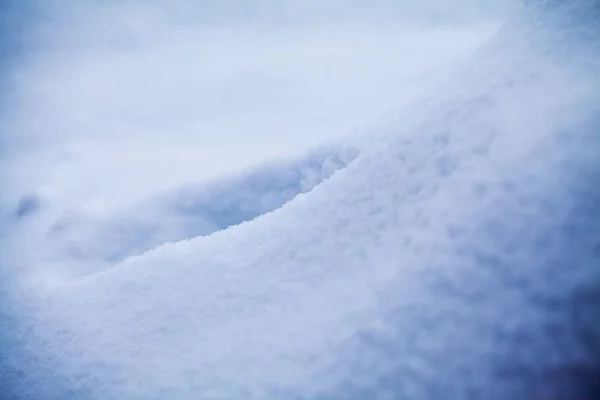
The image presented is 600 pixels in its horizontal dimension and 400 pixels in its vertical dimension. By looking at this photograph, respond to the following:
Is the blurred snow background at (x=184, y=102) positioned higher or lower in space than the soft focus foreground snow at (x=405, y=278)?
higher

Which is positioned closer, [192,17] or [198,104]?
[198,104]

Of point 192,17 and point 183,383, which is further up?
point 192,17

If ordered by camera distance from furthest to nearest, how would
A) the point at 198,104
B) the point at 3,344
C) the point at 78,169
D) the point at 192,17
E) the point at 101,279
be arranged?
the point at 192,17
the point at 198,104
the point at 78,169
the point at 101,279
the point at 3,344

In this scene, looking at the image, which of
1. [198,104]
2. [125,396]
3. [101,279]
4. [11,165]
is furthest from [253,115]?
[125,396]

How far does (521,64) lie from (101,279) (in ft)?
4.67

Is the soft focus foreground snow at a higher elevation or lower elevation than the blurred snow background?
lower

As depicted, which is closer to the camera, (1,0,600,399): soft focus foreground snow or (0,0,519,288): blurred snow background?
(1,0,600,399): soft focus foreground snow

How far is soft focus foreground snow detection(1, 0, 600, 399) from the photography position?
2.27 feet

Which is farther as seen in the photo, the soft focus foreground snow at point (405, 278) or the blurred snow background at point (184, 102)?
the blurred snow background at point (184, 102)

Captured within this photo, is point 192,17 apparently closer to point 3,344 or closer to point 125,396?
point 3,344

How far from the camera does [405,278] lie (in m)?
0.83

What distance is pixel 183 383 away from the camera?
2.98 feet

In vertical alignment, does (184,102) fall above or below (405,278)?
above

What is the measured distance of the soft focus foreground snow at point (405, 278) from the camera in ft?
2.27
